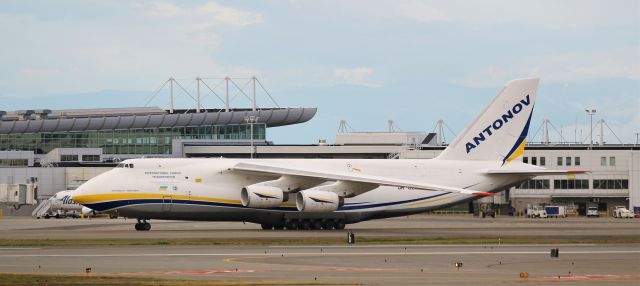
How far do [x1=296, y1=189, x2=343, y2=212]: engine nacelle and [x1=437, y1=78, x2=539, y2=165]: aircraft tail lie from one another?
10.1 metres

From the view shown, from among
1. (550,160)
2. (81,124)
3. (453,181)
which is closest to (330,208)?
(453,181)

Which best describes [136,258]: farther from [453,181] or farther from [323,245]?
[453,181]

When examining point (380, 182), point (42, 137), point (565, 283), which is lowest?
point (565, 283)

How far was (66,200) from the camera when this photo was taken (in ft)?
306

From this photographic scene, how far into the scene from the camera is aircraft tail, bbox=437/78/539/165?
204ft

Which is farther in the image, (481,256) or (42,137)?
(42,137)

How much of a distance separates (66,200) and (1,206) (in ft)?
47.9

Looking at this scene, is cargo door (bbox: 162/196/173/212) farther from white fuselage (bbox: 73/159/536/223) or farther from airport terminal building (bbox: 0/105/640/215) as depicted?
airport terminal building (bbox: 0/105/640/215)

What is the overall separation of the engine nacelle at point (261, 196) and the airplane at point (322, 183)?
0.18 feet

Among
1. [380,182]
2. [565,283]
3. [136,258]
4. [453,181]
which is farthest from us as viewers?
[453,181]

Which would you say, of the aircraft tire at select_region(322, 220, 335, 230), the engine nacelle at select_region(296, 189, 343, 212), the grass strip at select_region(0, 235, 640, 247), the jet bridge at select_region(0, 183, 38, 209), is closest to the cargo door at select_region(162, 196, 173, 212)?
the engine nacelle at select_region(296, 189, 343, 212)

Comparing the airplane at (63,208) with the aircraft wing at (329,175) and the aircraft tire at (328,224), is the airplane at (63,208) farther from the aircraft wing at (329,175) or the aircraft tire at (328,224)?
the aircraft wing at (329,175)

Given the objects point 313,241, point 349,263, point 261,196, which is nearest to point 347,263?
point 349,263

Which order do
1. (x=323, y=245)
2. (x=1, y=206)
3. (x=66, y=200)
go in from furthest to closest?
(x=1, y=206)
(x=66, y=200)
(x=323, y=245)
